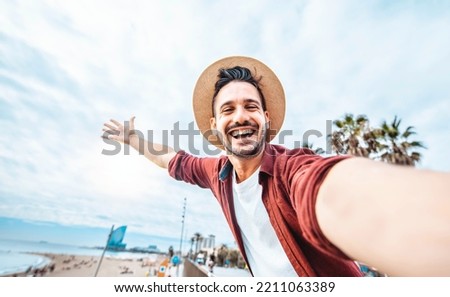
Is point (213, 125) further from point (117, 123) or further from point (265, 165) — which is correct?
point (117, 123)

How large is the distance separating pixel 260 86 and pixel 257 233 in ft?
2.90

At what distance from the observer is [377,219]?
1.63ft

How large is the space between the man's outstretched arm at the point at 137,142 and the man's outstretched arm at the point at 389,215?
149 cm

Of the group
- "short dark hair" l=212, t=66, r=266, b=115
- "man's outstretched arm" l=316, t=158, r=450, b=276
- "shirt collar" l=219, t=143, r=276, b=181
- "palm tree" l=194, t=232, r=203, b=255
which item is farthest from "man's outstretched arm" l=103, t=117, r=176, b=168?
"palm tree" l=194, t=232, r=203, b=255

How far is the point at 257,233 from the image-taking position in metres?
1.29

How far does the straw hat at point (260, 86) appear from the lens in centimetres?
159

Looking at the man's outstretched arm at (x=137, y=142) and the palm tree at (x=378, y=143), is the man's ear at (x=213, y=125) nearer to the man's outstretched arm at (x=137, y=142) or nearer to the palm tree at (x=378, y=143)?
the man's outstretched arm at (x=137, y=142)

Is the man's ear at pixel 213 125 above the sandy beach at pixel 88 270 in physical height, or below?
above

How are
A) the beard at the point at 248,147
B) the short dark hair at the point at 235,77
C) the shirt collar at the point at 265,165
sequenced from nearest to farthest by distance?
1. the shirt collar at the point at 265,165
2. the beard at the point at 248,147
3. the short dark hair at the point at 235,77

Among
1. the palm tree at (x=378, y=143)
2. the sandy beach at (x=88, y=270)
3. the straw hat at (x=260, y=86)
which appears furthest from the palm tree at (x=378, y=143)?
the sandy beach at (x=88, y=270)

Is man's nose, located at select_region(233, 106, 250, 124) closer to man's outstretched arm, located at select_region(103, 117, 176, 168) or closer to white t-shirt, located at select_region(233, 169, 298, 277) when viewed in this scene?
white t-shirt, located at select_region(233, 169, 298, 277)

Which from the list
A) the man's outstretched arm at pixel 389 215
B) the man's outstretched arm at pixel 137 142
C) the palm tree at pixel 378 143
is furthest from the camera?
the palm tree at pixel 378 143

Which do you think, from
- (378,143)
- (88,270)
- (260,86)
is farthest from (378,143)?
(88,270)
